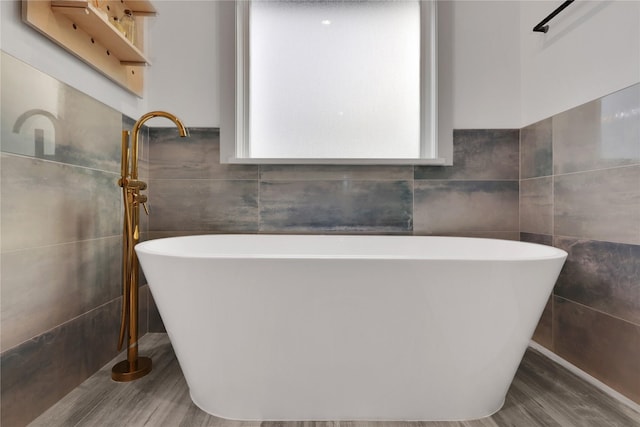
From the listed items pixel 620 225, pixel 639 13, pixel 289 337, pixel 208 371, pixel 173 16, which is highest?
pixel 173 16

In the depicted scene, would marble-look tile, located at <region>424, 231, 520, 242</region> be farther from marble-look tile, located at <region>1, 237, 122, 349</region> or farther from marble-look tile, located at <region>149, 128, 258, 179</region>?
marble-look tile, located at <region>1, 237, 122, 349</region>

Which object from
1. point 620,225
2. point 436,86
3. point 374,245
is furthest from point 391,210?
point 620,225

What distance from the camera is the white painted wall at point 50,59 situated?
3.45 feet

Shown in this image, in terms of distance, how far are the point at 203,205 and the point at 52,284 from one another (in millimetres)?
830

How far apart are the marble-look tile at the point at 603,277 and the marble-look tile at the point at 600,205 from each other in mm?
39

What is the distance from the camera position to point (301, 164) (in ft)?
6.34

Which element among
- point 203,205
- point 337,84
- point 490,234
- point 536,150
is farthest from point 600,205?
point 203,205

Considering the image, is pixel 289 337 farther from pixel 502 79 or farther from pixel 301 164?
pixel 502 79

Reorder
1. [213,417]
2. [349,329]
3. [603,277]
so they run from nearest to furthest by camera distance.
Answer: [349,329], [213,417], [603,277]

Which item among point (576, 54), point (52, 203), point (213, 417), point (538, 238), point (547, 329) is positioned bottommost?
point (213, 417)

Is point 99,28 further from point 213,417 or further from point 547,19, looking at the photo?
point 547,19

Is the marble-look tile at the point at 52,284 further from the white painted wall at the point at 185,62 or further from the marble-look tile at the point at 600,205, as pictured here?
the marble-look tile at the point at 600,205

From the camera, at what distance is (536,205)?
1793mm

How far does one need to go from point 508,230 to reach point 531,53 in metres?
0.97
